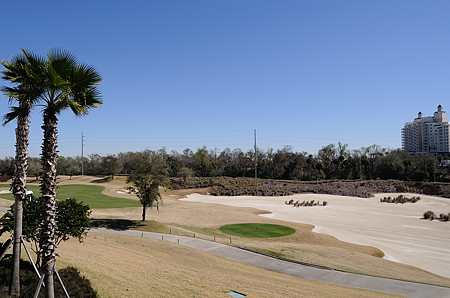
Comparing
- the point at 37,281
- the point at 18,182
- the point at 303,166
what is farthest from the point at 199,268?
the point at 303,166

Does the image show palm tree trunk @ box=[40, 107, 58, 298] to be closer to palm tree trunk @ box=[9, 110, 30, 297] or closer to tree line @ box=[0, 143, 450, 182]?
palm tree trunk @ box=[9, 110, 30, 297]

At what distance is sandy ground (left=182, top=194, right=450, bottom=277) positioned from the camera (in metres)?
26.8

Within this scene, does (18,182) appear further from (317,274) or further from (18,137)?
(317,274)

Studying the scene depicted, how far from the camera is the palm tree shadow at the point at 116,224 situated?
30770 millimetres

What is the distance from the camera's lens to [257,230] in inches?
1363

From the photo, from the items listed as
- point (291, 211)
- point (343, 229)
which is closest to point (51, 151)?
point (343, 229)

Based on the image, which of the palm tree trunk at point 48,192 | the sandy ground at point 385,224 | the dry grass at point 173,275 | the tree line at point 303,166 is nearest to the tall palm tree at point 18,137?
the palm tree trunk at point 48,192

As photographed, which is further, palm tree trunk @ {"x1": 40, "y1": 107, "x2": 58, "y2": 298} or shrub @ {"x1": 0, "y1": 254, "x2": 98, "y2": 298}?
shrub @ {"x1": 0, "y1": 254, "x2": 98, "y2": 298}

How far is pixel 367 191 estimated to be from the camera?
72.4m

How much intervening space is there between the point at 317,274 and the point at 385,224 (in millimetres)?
24435

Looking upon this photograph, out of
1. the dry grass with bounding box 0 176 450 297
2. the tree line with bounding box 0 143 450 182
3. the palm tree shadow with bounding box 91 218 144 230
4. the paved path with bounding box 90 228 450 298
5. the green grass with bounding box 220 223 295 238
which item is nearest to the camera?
the dry grass with bounding box 0 176 450 297

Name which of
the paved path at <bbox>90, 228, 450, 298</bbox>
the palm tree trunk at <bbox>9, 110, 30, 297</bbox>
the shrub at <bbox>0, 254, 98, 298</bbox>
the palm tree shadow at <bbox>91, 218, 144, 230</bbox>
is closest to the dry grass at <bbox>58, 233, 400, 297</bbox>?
the shrub at <bbox>0, 254, 98, 298</bbox>

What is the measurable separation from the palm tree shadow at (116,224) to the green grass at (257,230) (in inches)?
355

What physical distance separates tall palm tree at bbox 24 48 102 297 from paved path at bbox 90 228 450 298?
1490 cm
